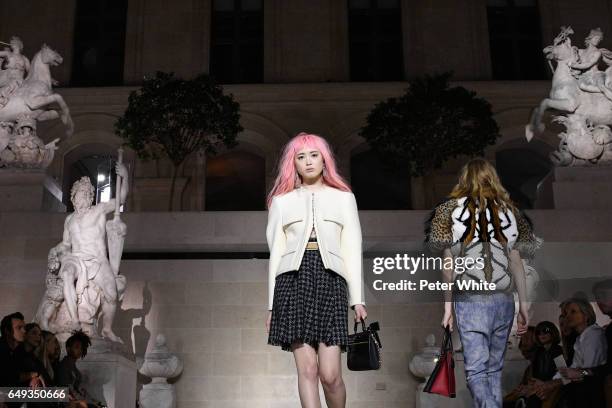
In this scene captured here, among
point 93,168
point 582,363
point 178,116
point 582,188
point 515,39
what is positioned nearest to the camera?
point 582,363

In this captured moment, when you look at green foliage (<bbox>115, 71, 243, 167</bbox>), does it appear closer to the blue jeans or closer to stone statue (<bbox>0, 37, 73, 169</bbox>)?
Answer: stone statue (<bbox>0, 37, 73, 169</bbox>)

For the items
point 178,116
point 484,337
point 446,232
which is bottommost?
point 484,337

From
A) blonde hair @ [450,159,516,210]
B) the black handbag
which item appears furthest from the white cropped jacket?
blonde hair @ [450,159,516,210]

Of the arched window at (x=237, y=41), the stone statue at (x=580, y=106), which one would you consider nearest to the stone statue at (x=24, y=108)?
the arched window at (x=237, y=41)

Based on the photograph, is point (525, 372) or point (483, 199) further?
point (525, 372)

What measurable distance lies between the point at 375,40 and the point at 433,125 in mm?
7472

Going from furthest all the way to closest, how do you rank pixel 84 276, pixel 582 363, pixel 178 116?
pixel 178 116 < pixel 84 276 < pixel 582 363

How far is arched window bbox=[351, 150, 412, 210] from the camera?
27.8 meters

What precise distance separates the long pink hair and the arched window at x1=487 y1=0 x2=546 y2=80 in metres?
19.8

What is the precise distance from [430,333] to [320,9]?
45.3ft

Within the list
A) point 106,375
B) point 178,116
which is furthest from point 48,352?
point 178,116

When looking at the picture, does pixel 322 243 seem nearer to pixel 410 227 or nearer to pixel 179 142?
pixel 410 227

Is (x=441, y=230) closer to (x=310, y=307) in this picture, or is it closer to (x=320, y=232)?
(x=320, y=232)

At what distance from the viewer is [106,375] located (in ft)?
31.5
